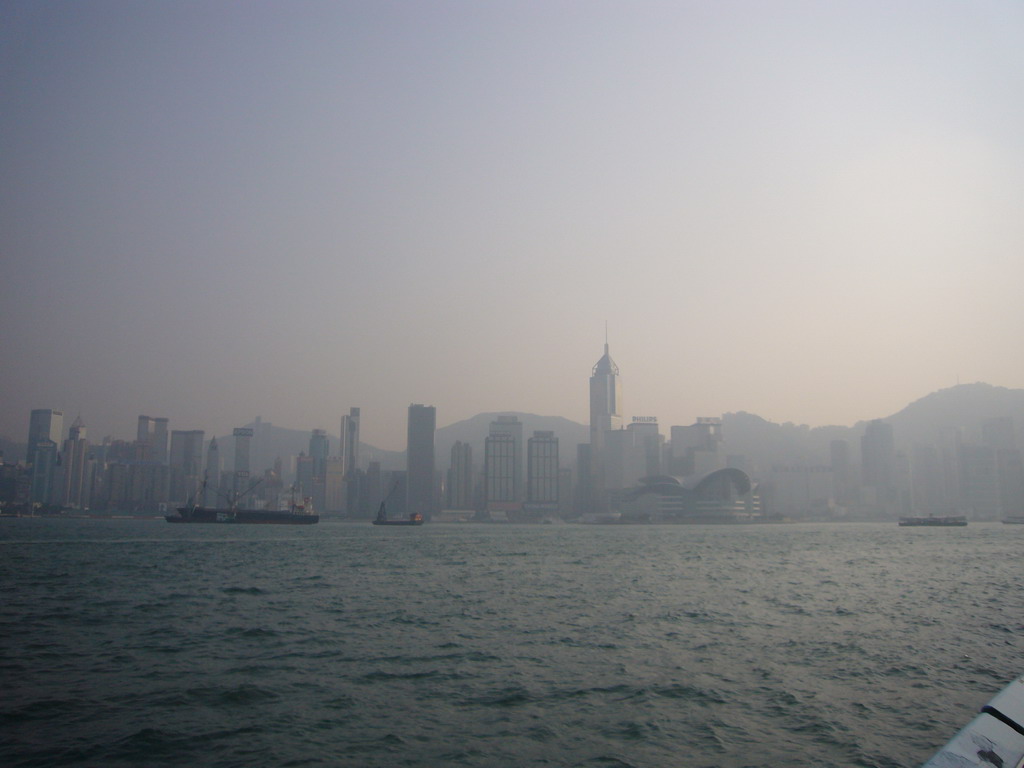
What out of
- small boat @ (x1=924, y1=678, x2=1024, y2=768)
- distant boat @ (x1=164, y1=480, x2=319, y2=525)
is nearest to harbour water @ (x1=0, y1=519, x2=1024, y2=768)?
small boat @ (x1=924, y1=678, x2=1024, y2=768)

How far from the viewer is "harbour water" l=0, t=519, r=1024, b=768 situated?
14172 mm

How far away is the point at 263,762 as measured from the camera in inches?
516

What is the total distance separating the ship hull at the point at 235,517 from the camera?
595ft

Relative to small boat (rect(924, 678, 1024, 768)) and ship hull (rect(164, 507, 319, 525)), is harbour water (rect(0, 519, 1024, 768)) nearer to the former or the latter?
small boat (rect(924, 678, 1024, 768))

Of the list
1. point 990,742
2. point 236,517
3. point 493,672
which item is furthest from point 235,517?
point 990,742

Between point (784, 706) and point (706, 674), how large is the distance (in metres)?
3.58

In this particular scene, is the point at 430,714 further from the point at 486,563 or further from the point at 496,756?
the point at 486,563

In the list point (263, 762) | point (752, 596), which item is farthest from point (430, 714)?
point (752, 596)

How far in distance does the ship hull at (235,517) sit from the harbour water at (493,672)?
146 meters

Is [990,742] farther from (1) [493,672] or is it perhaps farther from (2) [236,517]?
(2) [236,517]

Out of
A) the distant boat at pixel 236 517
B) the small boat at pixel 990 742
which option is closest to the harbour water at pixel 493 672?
the small boat at pixel 990 742

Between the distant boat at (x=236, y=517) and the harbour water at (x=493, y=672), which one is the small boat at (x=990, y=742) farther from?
the distant boat at (x=236, y=517)

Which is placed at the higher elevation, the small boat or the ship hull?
the small boat

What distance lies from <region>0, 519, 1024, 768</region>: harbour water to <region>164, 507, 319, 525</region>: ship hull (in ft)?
479
